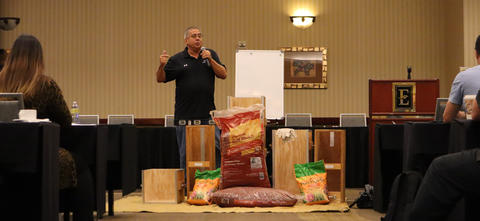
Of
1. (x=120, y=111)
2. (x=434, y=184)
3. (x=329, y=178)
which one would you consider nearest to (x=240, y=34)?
(x=120, y=111)

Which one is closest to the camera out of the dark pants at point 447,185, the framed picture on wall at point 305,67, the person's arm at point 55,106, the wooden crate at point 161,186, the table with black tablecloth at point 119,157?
the dark pants at point 447,185

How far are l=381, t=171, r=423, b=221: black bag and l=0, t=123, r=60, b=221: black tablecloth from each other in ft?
4.75

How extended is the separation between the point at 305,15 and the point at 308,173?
589cm

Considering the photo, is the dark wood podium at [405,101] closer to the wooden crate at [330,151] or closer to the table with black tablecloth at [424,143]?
the wooden crate at [330,151]

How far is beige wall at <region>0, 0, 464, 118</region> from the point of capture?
10508 millimetres

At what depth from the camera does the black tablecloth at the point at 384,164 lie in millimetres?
4414

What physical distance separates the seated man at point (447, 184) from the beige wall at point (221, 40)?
823cm

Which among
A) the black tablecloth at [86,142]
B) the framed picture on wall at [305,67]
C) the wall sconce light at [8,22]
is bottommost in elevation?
the black tablecloth at [86,142]

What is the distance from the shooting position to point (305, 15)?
1045cm

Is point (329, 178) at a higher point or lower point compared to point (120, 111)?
lower

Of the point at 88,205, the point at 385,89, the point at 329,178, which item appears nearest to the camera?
the point at 88,205

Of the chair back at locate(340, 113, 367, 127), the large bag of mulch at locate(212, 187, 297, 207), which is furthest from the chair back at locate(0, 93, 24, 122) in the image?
the chair back at locate(340, 113, 367, 127)

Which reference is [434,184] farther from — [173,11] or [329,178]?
[173,11]

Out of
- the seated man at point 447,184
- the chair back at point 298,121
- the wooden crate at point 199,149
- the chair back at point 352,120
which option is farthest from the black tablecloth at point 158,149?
the seated man at point 447,184
